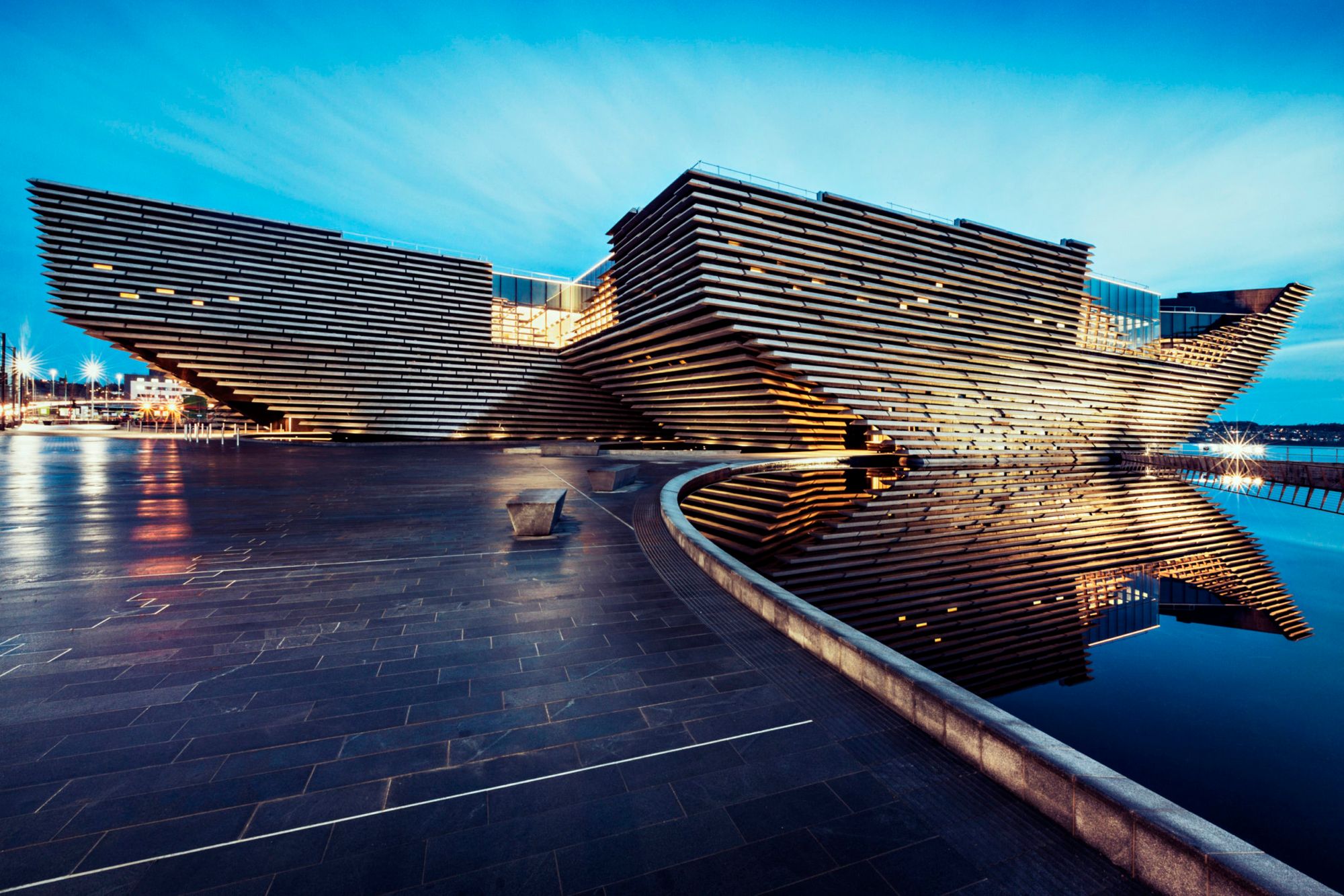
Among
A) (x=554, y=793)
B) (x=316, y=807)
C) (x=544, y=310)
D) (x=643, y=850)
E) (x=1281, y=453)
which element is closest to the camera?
(x=643, y=850)

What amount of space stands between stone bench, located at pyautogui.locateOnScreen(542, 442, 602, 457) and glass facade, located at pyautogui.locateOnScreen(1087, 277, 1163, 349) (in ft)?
160

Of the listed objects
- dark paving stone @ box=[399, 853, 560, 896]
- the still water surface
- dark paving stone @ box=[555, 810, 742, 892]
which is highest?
dark paving stone @ box=[399, 853, 560, 896]

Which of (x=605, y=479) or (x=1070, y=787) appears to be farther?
(x=605, y=479)

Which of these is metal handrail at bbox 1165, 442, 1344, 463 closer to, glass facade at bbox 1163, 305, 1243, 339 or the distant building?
glass facade at bbox 1163, 305, 1243, 339

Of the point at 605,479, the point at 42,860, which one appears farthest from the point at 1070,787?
the point at 605,479

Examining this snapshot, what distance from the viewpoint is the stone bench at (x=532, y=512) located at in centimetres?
789

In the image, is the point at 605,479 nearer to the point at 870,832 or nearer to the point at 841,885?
the point at 870,832

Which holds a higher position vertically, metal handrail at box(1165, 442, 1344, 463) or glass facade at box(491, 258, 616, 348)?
glass facade at box(491, 258, 616, 348)

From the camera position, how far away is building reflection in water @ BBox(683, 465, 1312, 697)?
7.00 meters

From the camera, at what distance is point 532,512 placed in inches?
313

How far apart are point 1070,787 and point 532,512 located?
6.91m

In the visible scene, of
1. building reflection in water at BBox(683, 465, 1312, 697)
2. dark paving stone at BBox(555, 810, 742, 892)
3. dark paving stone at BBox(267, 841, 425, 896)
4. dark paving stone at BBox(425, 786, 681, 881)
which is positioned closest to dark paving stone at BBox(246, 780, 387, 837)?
dark paving stone at BBox(267, 841, 425, 896)

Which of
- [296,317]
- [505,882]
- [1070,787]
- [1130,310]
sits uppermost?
[1130,310]

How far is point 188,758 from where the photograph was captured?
273cm
